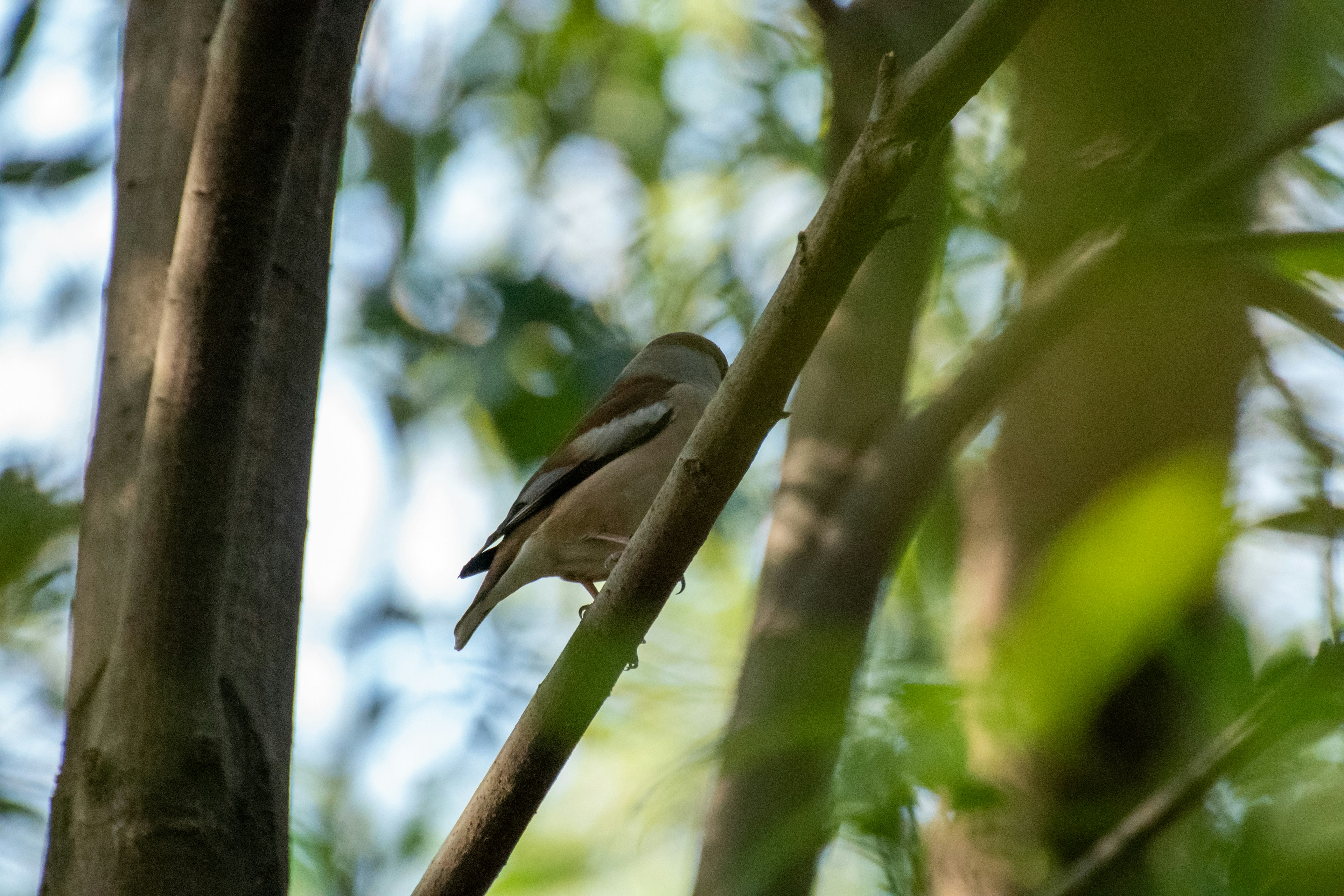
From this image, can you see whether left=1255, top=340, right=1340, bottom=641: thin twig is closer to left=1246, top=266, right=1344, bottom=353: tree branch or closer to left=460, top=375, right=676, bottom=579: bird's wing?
left=1246, top=266, right=1344, bottom=353: tree branch

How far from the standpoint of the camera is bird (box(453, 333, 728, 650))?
4508 millimetres

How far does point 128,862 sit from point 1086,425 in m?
3.00

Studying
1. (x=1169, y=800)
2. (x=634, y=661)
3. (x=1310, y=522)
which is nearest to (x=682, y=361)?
(x=634, y=661)

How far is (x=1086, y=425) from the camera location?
3.78 m

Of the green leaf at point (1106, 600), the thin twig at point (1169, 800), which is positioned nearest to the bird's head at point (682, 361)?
the thin twig at point (1169, 800)

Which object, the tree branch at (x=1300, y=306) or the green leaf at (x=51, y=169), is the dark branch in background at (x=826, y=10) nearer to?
the tree branch at (x=1300, y=306)

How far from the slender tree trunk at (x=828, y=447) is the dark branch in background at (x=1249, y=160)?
0.83m

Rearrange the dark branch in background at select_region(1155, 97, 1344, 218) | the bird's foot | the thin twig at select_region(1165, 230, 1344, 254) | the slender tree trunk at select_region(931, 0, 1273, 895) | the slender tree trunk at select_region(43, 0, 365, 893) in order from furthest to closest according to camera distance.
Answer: the slender tree trunk at select_region(931, 0, 1273, 895), the dark branch in background at select_region(1155, 97, 1344, 218), the bird's foot, the slender tree trunk at select_region(43, 0, 365, 893), the thin twig at select_region(1165, 230, 1344, 254)

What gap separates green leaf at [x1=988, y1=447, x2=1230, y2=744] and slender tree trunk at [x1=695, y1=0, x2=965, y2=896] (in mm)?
1331

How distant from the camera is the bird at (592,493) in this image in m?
4.51

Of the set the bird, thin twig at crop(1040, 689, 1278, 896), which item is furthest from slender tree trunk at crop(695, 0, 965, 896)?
thin twig at crop(1040, 689, 1278, 896)

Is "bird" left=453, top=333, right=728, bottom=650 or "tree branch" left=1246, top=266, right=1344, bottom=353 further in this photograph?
"bird" left=453, top=333, right=728, bottom=650

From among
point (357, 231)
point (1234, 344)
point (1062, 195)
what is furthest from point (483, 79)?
point (1234, 344)

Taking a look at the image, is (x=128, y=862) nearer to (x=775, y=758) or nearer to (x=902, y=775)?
(x=902, y=775)
